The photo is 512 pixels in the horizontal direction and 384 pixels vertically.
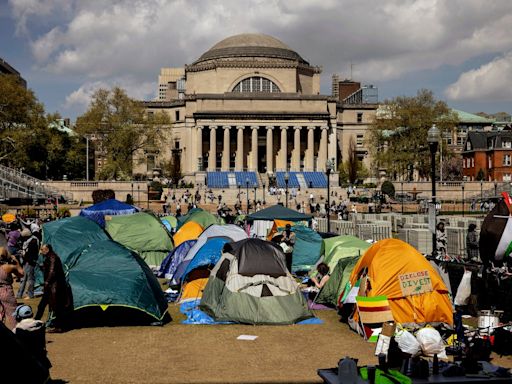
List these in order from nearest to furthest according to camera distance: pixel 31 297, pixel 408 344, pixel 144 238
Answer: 1. pixel 408 344
2. pixel 31 297
3. pixel 144 238

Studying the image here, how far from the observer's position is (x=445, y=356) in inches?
472

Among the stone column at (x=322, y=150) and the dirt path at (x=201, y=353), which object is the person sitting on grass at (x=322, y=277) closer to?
the dirt path at (x=201, y=353)

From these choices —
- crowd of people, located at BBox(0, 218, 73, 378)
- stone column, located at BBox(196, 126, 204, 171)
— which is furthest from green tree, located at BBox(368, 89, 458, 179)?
crowd of people, located at BBox(0, 218, 73, 378)

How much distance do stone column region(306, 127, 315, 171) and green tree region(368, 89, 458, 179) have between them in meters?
12.5

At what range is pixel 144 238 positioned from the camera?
26.1 metres

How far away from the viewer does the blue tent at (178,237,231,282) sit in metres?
19.0

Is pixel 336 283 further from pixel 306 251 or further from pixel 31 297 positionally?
pixel 31 297

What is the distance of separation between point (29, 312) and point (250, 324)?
20.5ft

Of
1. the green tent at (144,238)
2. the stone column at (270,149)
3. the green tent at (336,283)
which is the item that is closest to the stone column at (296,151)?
the stone column at (270,149)

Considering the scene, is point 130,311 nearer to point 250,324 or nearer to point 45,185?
point 250,324

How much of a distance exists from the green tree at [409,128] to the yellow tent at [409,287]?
70.0 meters

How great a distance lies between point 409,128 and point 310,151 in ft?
58.7

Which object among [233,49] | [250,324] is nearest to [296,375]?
[250,324]

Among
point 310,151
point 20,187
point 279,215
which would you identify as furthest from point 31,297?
point 310,151
